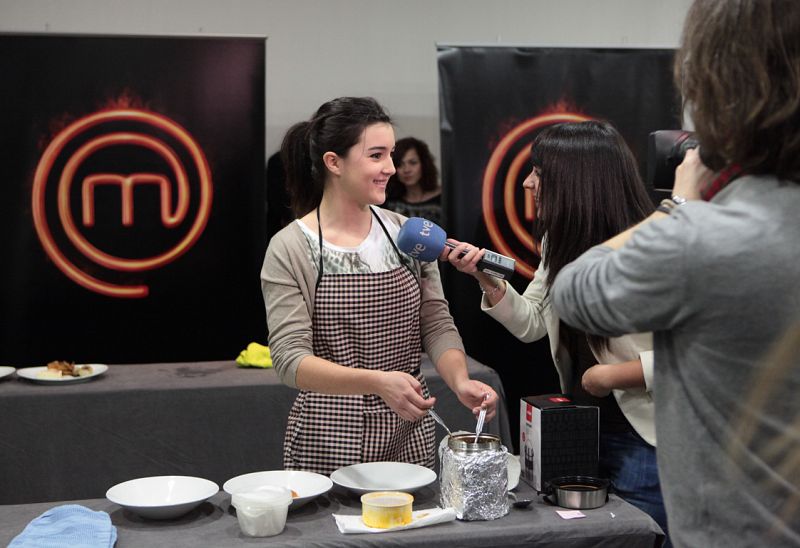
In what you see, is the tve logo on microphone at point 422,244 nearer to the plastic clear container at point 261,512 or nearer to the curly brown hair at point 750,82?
the plastic clear container at point 261,512

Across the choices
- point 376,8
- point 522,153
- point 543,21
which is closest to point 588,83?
point 522,153

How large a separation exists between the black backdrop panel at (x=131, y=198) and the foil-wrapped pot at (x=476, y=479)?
262cm

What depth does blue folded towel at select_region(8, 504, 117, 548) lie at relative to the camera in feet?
5.32

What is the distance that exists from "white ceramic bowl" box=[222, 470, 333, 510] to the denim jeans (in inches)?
25.1

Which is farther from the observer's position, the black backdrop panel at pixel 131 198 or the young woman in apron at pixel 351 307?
the black backdrop panel at pixel 131 198

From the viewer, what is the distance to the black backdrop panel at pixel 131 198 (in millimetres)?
4109

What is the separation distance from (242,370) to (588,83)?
218 cm

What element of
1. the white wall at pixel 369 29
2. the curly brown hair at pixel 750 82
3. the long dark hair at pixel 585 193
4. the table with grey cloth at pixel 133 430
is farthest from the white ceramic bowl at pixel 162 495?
the white wall at pixel 369 29

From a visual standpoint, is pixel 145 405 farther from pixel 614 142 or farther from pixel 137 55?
pixel 614 142

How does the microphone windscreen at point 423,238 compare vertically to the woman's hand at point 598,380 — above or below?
above

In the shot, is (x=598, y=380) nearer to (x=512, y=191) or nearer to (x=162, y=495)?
(x=162, y=495)

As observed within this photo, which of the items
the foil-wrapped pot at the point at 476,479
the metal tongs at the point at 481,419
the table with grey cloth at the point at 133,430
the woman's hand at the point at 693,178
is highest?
the woman's hand at the point at 693,178

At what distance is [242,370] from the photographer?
3758 mm

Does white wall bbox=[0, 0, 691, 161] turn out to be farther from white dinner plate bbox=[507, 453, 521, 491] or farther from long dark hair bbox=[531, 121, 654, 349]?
white dinner plate bbox=[507, 453, 521, 491]
